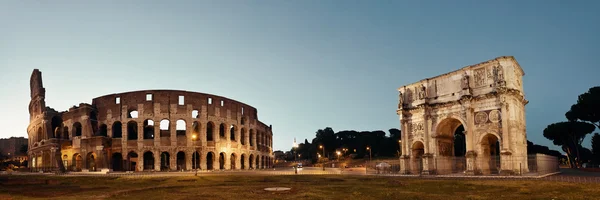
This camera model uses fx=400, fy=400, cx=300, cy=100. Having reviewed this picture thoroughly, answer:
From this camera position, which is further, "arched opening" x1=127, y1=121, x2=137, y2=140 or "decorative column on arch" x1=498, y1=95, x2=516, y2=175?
"arched opening" x1=127, y1=121, x2=137, y2=140

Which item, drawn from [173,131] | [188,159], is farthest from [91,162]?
[188,159]

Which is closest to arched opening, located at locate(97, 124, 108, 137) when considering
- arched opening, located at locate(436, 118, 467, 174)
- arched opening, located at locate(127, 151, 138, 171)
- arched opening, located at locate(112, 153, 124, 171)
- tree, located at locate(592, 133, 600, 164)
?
arched opening, located at locate(112, 153, 124, 171)

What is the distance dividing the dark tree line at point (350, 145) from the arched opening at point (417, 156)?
63.5 m

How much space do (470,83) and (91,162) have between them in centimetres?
5013

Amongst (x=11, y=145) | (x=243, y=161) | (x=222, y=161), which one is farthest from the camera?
(x=11, y=145)

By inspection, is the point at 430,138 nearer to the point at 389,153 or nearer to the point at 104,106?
the point at 104,106

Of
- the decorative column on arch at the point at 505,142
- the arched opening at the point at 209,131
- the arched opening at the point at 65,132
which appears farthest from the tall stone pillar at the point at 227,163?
the decorative column on arch at the point at 505,142

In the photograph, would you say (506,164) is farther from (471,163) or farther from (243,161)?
(243,161)

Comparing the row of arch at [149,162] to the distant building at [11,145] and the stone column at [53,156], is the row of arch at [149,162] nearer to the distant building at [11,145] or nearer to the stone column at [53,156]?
the stone column at [53,156]

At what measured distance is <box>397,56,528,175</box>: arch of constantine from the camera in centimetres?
3216

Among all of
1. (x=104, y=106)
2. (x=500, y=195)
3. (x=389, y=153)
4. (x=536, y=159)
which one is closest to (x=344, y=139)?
(x=389, y=153)

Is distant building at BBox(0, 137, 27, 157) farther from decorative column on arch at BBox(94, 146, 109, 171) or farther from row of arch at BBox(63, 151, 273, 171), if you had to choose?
decorative column on arch at BBox(94, 146, 109, 171)

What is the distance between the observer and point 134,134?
6166 cm

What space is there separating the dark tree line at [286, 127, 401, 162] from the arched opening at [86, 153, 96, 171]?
187 ft
